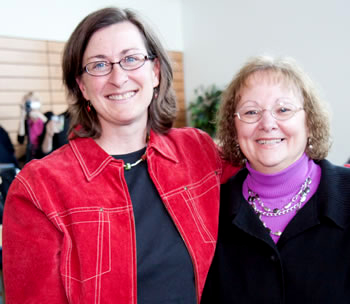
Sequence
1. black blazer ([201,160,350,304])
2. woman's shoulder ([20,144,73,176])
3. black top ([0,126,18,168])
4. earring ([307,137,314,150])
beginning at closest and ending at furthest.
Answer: black blazer ([201,160,350,304]) → woman's shoulder ([20,144,73,176]) → earring ([307,137,314,150]) → black top ([0,126,18,168])

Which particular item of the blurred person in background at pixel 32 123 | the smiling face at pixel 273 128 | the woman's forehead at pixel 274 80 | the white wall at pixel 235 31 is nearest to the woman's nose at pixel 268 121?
the smiling face at pixel 273 128

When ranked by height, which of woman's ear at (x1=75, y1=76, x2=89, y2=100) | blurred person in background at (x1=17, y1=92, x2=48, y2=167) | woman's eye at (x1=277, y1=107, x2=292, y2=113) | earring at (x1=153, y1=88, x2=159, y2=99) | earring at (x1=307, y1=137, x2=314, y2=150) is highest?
woman's ear at (x1=75, y1=76, x2=89, y2=100)

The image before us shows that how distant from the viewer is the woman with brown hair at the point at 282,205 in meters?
1.19

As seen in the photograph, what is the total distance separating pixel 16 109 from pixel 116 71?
15.3 ft

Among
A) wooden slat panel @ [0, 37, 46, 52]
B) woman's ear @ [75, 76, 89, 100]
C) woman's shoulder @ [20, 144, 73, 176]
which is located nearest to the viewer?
woman's shoulder @ [20, 144, 73, 176]

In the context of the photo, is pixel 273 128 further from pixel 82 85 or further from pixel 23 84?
pixel 23 84

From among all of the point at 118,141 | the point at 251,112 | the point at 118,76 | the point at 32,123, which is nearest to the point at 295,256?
the point at 251,112

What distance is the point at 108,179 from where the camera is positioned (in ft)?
4.48

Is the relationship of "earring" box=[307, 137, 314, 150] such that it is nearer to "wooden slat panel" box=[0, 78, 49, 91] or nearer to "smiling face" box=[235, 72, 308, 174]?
"smiling face" box=[235, 72, 308, 174]

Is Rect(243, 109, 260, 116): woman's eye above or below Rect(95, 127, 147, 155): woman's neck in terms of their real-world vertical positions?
above

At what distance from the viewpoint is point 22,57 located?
555 cm

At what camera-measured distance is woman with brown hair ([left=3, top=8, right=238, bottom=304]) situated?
4.00 feet

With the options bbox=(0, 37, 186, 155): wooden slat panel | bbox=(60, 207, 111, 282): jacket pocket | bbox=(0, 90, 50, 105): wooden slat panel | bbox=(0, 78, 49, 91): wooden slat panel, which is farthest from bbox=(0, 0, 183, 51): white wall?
bbox=(60, 207, 111, 282): jacket pocket

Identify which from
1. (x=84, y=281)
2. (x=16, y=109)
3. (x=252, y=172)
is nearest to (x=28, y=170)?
(x=84, y=281)
